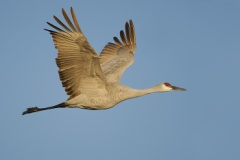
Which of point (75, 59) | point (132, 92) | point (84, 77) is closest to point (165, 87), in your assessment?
point (132, 92)

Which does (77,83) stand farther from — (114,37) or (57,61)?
(114,37)

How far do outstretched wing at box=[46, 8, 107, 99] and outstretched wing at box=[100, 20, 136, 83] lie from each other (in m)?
2.21

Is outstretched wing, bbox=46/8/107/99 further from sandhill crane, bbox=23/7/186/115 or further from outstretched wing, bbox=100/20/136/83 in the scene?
outstretched wing, bbox=100/20/136/83

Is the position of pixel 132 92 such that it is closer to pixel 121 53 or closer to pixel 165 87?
pixel 165 87

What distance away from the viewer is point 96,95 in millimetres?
10625

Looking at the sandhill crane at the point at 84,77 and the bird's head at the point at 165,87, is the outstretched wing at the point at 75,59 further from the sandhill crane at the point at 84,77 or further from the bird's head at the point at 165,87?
the bird's head at the point at 165,87

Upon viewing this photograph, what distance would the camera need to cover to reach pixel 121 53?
1384 cm

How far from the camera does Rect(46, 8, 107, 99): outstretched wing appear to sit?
962cm

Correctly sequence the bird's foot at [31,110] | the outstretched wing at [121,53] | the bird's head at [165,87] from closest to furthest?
the bird's head at [165,87], the bird's foot at [31,110], the outstretched wing at [121,53]

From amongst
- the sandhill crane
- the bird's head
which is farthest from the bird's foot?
the bird's head

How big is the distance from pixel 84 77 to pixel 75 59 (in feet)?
2.17

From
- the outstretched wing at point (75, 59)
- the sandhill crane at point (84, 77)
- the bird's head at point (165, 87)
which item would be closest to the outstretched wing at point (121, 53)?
the sandhill crane at point (84, 77)

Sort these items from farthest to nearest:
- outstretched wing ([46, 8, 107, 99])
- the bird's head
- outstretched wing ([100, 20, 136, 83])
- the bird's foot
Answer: outstretched wing ([100, 20, 136, 83]), the bird's foot, the bird's head, outstretched wing ([46, 8, 107, 99])

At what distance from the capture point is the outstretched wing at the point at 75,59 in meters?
9.62
